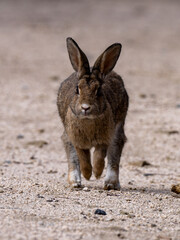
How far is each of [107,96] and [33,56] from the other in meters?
14.0

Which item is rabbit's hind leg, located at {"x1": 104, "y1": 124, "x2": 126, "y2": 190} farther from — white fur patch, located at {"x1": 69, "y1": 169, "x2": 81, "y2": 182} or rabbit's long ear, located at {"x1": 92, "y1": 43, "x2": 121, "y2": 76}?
rabbit's long ear, located at {"x1": 92, "y1": 43, "x2": 121, "y2": 76}

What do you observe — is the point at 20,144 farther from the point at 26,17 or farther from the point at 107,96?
the point at 26,17

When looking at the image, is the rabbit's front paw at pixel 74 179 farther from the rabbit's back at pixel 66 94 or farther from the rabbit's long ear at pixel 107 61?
the rabbit's long ear at pixel 107 61

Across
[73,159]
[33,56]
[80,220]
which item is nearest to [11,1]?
[33,56]

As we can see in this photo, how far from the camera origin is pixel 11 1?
32.5 meters

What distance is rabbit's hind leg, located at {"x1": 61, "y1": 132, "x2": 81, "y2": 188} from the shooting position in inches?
313

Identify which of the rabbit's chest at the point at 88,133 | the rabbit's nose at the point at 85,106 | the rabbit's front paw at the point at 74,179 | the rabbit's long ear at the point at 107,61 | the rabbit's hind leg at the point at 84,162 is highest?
the rabbit's long ear at the point at 107,61

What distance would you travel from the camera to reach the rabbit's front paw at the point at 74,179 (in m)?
7.90

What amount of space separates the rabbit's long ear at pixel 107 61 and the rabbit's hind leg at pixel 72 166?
103 cm

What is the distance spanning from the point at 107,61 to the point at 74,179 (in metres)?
1.37

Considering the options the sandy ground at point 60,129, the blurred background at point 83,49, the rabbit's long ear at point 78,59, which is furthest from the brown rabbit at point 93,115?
the blurred background at point 83,49

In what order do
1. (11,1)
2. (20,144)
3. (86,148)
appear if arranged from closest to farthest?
(86,148) < (20,144) < (11,1)

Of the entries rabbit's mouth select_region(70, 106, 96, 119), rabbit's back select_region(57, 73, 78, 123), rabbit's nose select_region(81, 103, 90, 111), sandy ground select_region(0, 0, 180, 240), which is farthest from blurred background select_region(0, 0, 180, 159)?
rabbit's nose select_region(81, 103, 90, 111)

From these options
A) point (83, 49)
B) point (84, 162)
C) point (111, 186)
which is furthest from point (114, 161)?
point (83, 49)
